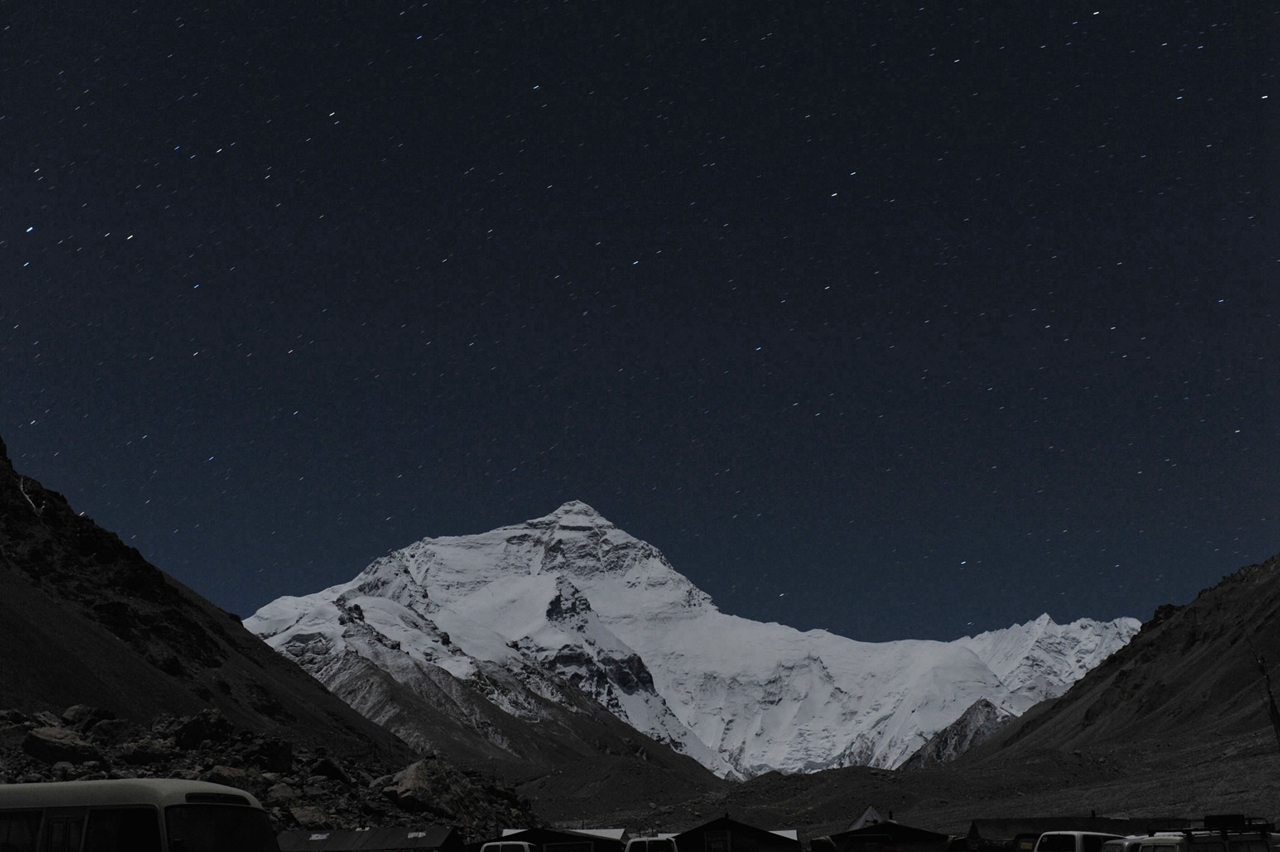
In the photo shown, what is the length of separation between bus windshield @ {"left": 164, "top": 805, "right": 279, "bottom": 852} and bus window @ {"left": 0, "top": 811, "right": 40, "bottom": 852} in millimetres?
2718

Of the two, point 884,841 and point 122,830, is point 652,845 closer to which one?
point 884,841

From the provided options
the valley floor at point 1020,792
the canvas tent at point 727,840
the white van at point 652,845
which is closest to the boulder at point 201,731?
the canvas tent at point 727,840

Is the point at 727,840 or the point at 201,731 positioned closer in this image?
the point at 727,840

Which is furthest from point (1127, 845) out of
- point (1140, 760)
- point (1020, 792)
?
point (1140, 760)

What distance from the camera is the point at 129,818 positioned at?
18688 millimetres

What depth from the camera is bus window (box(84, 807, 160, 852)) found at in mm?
18484

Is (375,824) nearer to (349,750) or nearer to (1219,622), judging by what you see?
(349,750)

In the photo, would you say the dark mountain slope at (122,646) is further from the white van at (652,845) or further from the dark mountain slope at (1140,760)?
the white van at (652,845)

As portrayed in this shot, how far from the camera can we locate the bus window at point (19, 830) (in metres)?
19.4

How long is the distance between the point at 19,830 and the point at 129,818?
250cm

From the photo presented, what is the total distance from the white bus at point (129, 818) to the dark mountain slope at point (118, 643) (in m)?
64.9

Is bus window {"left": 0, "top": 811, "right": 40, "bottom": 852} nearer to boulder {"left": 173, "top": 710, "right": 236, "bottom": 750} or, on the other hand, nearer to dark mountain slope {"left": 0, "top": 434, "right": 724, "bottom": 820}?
boulder {"left": 173, "top": 710, "right": 236, "bottom": 750}

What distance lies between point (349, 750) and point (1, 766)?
7089 centimetres

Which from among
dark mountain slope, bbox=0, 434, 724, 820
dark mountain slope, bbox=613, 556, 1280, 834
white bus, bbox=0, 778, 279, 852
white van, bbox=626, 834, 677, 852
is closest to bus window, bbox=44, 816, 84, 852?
white bus, bbox=0, 778, 279, 852
